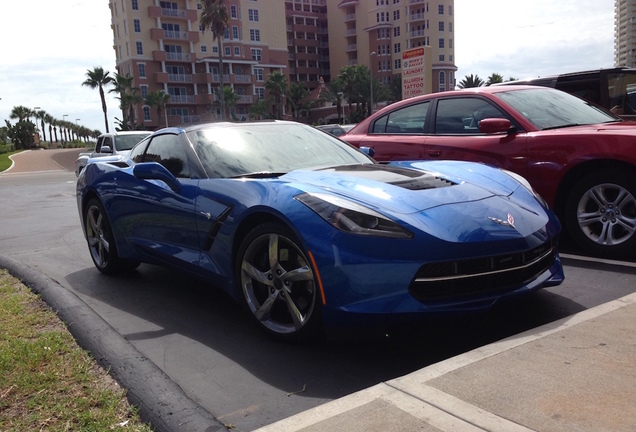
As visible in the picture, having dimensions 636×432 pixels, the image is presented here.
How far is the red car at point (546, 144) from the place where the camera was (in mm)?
4762

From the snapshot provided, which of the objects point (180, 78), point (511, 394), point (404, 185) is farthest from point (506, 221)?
point (180, 78)

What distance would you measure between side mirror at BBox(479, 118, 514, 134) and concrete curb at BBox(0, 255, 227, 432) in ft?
12.0

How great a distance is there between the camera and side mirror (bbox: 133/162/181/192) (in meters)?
4.12

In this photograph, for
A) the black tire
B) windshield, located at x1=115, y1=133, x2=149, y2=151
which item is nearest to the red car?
the black tire

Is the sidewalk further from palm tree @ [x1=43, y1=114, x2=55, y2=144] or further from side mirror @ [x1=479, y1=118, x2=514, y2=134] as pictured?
palm tree @ [x1=43, y1=114, x2=55, y2=144]

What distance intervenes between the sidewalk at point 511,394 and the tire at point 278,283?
0.77 meters

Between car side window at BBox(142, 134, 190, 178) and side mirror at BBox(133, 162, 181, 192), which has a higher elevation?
car side window at BBox(142, 134, 190, 178)

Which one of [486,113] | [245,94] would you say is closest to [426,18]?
[245,94]

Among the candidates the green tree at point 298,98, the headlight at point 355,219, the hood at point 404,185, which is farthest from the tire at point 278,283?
the green tree at point 298,98

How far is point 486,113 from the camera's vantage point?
230 inches

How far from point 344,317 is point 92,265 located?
377cm

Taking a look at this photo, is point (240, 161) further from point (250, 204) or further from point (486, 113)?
point (486, 113)

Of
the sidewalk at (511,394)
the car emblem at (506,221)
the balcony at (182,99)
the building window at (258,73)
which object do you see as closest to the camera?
the sidewalk at (511,394)

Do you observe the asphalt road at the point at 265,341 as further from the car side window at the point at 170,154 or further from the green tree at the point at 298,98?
the green tree at the point at 298,98
